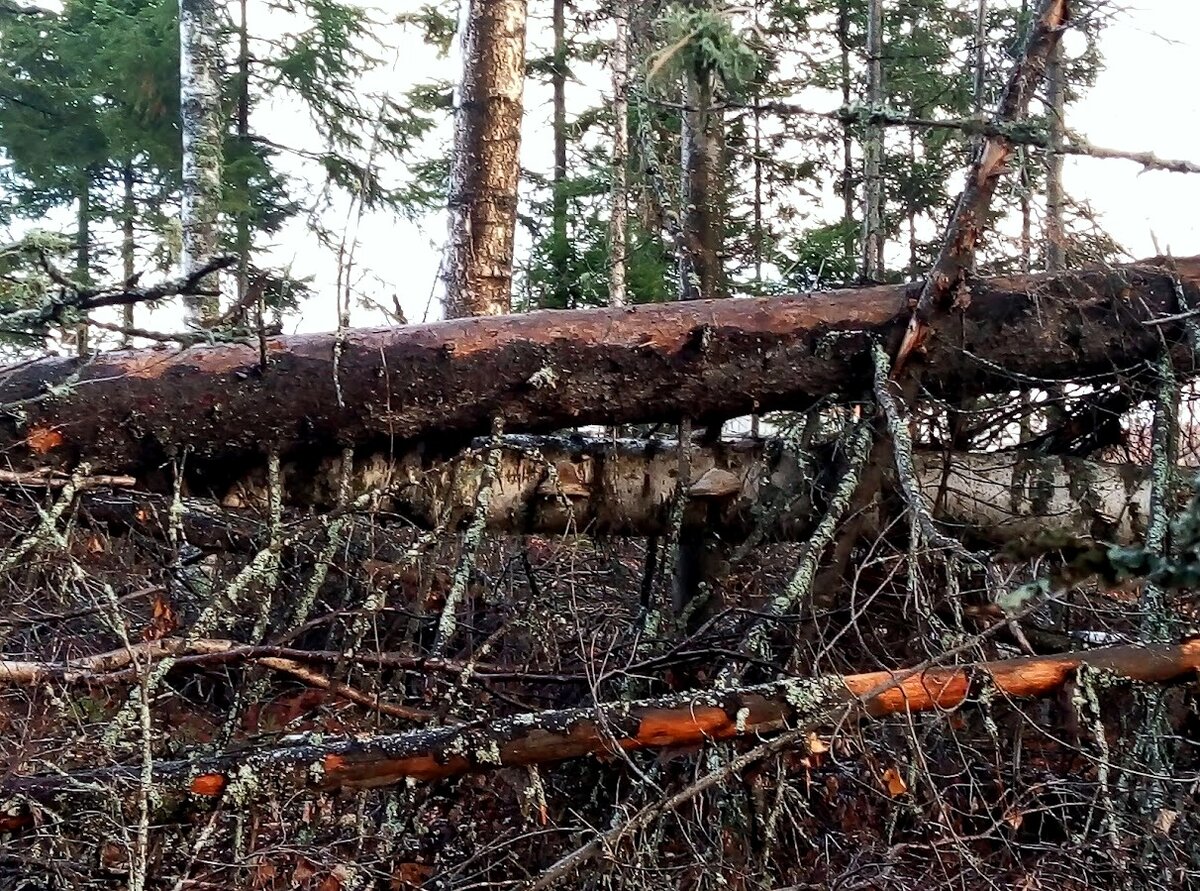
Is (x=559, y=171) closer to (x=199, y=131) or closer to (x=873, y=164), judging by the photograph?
(x=873, y=164)

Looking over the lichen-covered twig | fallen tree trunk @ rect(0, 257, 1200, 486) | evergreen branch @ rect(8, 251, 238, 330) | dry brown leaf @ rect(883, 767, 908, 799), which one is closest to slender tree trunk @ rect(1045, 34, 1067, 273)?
fallen tree trunk @ rect(0, 257, 1200, 486)

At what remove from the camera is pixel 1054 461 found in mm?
3680

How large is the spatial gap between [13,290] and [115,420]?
0.52m

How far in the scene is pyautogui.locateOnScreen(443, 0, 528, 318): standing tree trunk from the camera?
4832 millimetres

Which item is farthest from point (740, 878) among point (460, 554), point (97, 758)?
point (97, 758)

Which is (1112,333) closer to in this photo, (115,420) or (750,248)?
(115,420)

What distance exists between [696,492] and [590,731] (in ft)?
4.61

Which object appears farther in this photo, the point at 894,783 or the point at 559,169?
the point at 559,169

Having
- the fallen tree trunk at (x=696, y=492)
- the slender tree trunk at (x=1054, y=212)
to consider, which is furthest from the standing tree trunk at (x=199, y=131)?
the slender tree trunk at (x=1054, y=212)

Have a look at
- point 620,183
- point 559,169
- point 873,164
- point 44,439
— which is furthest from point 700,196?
point 559,169

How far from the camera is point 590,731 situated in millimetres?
2355

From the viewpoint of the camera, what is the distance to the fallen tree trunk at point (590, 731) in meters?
2.16

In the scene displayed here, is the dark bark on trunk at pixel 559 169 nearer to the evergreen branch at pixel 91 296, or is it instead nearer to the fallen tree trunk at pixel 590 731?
the evergreen branch at pixel 91 296

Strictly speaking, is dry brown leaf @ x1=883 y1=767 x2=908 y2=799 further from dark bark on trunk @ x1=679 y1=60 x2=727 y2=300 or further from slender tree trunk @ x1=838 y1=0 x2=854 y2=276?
slender tree trunk @ x1=838 y1=0 x2=854 y2=276
